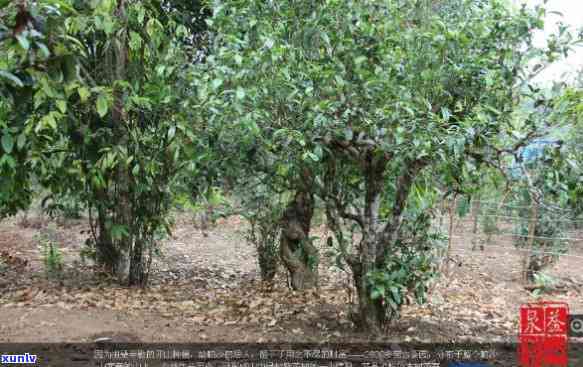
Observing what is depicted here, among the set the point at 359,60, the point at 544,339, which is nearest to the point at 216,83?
the point at 359,60

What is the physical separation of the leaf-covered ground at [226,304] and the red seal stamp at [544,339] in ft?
1.49

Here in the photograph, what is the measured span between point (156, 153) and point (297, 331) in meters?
1.75

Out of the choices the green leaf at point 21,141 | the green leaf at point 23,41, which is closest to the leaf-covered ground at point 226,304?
the green leaf at point 21,141

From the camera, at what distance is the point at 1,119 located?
133 inches

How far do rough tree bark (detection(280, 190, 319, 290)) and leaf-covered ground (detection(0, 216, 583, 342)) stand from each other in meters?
0.15

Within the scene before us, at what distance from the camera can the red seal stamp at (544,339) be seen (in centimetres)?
303

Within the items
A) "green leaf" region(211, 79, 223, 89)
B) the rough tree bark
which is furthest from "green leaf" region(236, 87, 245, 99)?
the rough tree bark

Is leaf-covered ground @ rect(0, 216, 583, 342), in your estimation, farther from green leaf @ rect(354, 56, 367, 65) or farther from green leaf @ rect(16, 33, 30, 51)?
green leaf @ rect(16, 33, 30, 51)

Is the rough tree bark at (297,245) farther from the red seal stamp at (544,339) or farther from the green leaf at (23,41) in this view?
the green leaf at (23,41)

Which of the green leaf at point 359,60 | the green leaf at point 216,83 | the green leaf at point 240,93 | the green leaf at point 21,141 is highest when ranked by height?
the green leaf at point 359,60

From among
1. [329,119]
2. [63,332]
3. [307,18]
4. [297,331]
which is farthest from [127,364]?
[307,18]

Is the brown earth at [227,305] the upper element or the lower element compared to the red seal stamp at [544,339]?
lower

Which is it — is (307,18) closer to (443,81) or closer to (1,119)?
(443,81)

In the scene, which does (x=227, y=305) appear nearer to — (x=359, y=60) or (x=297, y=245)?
(x=297, y=245)
